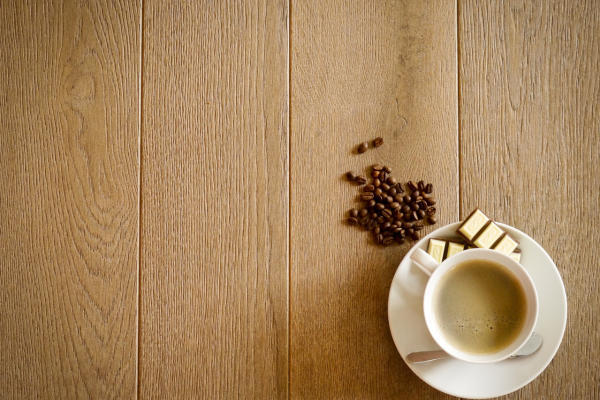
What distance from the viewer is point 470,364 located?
2.91 feet

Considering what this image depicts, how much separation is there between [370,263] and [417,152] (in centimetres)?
27

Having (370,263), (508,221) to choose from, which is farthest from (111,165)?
(508,221)

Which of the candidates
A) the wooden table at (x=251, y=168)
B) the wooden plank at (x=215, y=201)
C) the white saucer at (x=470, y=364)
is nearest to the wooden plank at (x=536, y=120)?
the wooden table at (x=251, y=168)

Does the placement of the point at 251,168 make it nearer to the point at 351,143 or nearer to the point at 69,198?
the point at 351,143

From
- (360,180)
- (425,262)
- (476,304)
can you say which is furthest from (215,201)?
(476,304)

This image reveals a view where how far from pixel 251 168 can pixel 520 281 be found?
0.59 m

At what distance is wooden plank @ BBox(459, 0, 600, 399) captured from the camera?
0.98 m

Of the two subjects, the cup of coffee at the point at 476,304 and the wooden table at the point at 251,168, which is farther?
the wooden table at the point at 251,168

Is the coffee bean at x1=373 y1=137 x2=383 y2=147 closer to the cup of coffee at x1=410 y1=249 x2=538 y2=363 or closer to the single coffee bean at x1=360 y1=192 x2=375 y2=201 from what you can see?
the single coffee bean at x1=360 y1=192 x2=375 y2=201

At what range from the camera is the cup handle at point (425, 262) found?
2.77 feet

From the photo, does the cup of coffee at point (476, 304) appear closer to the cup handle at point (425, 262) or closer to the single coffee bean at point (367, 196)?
the cup handle at point (425, 262)

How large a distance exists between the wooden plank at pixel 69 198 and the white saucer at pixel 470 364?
58 cm

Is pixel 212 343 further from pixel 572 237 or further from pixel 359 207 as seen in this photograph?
pixel 572 237

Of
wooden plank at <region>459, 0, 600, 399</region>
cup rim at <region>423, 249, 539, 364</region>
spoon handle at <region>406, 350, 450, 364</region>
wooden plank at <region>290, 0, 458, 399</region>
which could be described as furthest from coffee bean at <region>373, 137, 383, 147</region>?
spoon handle at <region>406, 350, 450, 364</region>
